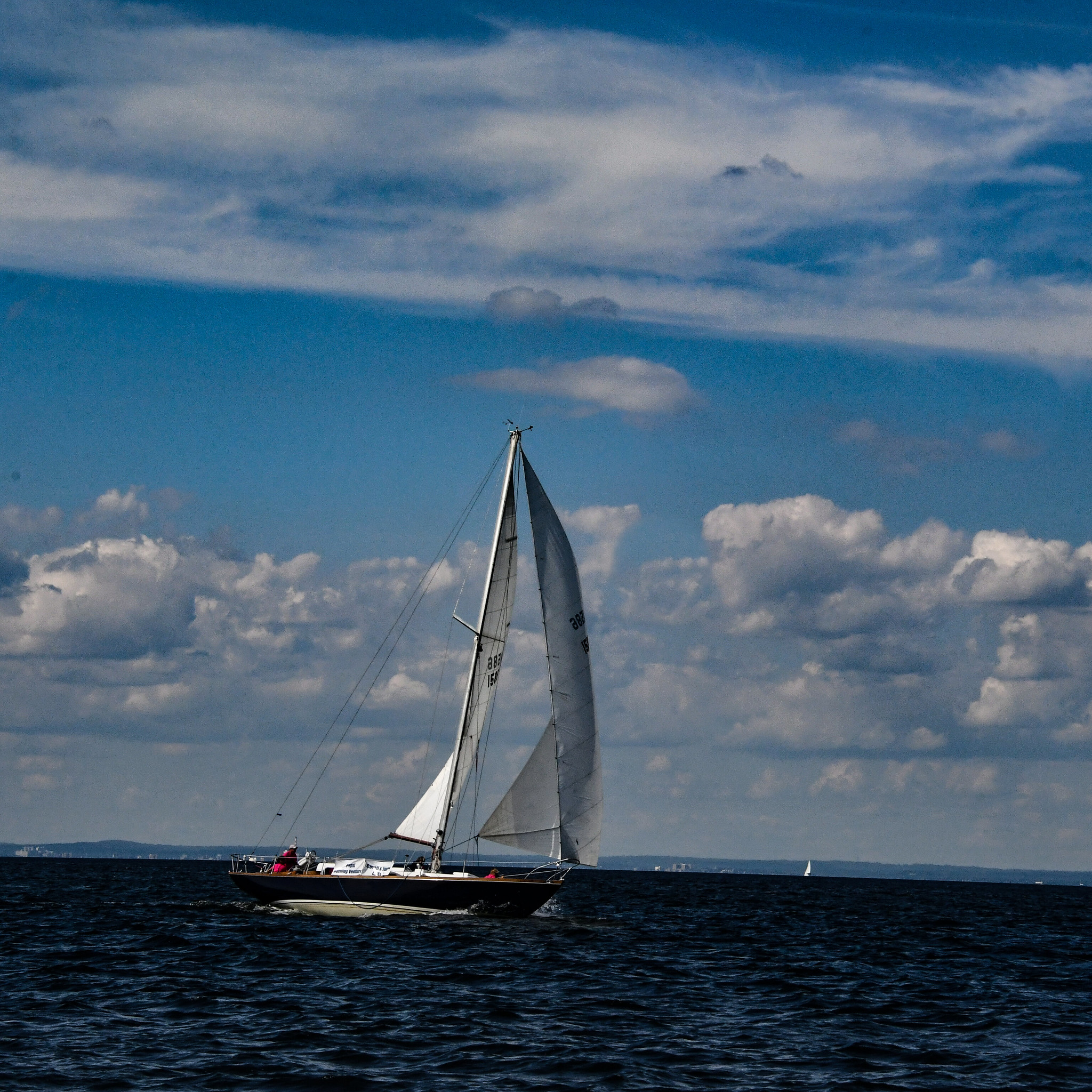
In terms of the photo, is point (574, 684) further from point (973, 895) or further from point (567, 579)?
point (973, 895)

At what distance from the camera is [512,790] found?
5209cm

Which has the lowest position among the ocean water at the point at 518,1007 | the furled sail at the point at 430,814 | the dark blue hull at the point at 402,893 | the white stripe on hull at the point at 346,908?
the ocean water at the point at 518,1007

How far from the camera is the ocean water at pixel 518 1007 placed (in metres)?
26.0

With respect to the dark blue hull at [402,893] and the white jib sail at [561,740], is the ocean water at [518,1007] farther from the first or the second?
the white jib sail at [561,740]

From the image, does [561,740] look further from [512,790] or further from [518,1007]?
[518,1007]

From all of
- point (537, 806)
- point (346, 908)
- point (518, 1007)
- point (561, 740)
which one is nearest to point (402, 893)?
point (346, 908)

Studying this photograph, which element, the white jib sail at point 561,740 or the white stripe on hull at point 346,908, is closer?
the white jib sail at point 561,740

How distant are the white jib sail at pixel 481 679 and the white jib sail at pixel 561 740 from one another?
5.65ft

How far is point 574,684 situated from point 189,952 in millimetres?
16446

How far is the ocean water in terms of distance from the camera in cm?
2597

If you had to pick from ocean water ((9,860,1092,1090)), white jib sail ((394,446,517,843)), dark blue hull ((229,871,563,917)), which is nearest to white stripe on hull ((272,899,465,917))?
dark blue hull ((229,871,563,917))

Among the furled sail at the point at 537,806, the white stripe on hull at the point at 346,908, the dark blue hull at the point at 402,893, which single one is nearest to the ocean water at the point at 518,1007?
the white stripe on hull at the point at 346,908

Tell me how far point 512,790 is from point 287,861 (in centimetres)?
1021

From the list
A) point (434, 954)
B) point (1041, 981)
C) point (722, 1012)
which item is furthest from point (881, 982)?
point (434, 954)
